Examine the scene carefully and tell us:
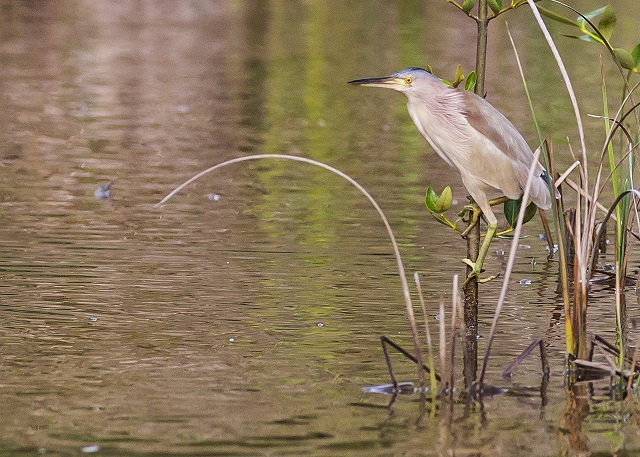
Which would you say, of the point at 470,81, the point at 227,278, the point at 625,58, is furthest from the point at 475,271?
the point at 227,278

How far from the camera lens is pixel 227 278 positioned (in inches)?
260

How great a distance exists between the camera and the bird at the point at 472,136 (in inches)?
206

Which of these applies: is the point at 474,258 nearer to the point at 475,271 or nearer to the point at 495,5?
the point at 475,271

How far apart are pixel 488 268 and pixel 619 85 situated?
1021 cm

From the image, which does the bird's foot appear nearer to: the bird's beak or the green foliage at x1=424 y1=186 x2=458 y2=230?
the green foliage at x1=424 y1=186 x2=458 y2=230

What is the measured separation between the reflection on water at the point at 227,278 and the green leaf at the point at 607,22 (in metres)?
1.27

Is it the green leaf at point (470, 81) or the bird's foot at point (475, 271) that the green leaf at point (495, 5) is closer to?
the green leaf at point (470, 81)

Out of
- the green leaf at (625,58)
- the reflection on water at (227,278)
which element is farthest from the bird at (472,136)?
the reflection on water at (227,278)

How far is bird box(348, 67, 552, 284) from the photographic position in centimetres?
522

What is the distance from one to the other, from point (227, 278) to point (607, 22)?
226 centimetres

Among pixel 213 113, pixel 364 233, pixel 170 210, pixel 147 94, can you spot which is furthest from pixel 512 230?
pixel 147 94

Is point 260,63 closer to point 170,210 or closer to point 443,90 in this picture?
point 170,210

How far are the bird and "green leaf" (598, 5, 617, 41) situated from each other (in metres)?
0.51

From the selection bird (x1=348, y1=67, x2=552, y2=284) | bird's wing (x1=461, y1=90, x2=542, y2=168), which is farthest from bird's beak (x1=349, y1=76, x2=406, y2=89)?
bird's wing (x1=461, y1=90, x2=542, y2=168)
